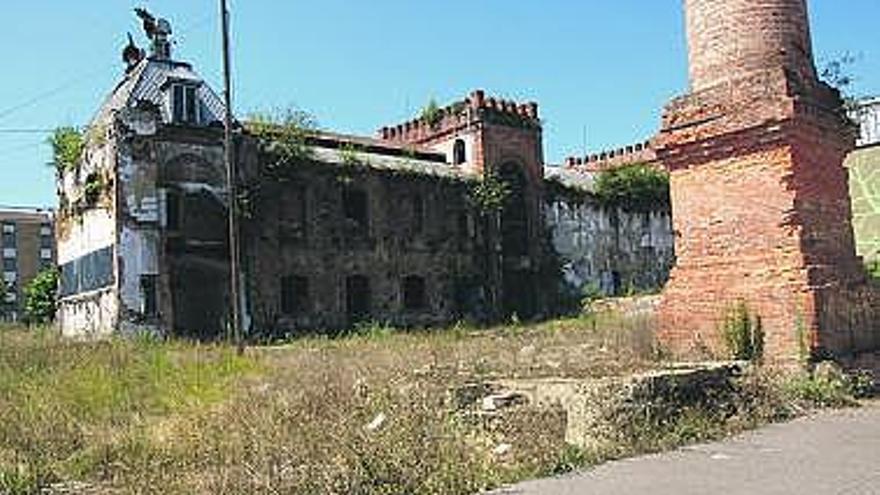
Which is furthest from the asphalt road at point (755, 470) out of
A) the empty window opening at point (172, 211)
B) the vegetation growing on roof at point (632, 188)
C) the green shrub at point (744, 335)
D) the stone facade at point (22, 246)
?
the stone facade at point (22, 246)

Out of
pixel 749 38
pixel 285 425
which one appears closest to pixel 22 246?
pixel 285 425

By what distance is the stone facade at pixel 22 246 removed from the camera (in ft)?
262

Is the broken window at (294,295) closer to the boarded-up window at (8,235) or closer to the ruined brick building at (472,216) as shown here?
the ruined brick building at (472,216)

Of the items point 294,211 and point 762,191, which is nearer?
point 762,191

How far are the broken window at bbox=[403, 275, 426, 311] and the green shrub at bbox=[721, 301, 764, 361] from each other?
21.3 metres

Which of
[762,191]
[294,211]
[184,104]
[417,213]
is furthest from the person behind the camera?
[417,213]

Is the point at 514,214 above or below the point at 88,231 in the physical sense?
above

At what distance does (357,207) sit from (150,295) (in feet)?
25.4

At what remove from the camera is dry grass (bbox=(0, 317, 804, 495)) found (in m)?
6.43

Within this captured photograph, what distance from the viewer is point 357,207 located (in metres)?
30.0

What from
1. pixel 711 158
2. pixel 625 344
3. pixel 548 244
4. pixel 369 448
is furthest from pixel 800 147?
pixel 548 244

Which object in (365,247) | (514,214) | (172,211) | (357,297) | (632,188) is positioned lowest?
(357,297)

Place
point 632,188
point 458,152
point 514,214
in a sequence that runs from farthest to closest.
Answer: point 632,188 → point 458,152 → point 514,214

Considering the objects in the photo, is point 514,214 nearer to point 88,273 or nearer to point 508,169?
point 508,169
